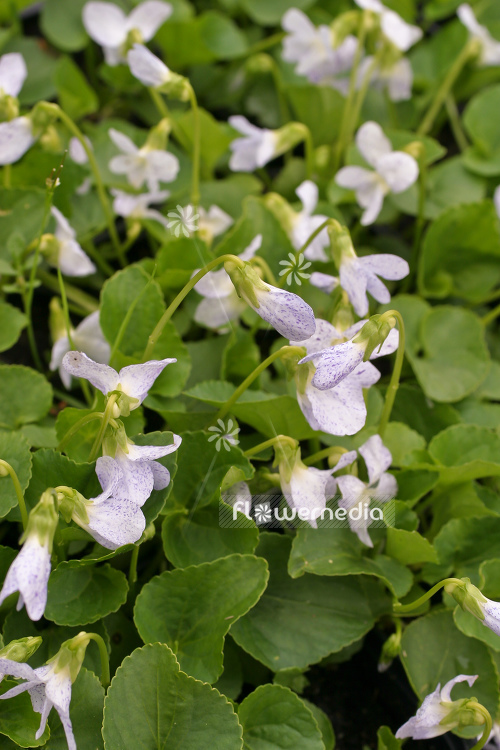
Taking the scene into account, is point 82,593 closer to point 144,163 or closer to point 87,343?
point 87,343

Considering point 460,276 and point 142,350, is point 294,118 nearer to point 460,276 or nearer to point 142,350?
point 460,276

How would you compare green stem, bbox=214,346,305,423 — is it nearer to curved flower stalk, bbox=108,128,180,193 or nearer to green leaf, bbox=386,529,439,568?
green leaf, bbox=386,529,439,568

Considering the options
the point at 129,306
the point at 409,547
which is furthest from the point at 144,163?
the point at 409,547

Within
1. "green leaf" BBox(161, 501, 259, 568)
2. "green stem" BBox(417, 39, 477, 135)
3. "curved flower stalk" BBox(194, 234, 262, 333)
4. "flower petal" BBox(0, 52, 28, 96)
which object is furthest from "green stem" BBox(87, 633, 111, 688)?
"green stem" BBox(417, 39, 477, 135)

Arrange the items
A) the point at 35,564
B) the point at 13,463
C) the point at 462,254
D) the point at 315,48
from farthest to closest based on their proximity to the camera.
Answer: the point at 315,48 → the point at 462,254 → the point at 13,463 → the point at 35,564

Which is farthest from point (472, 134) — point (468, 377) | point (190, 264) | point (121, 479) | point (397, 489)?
point (121, 479)

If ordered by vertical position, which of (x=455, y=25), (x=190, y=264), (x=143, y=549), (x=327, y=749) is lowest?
(x=327, y=749)

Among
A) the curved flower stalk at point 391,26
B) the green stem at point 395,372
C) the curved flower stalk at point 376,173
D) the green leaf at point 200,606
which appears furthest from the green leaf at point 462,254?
the green leaf at point 200,606
